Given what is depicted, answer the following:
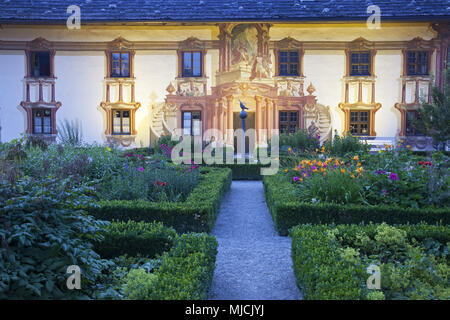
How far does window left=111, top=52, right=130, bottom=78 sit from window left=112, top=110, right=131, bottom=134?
65.2 inches

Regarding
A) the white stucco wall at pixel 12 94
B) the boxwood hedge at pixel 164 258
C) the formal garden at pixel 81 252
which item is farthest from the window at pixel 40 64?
the boxwood hedge at pixel 164 258

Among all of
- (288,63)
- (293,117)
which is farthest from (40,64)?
(293,117)

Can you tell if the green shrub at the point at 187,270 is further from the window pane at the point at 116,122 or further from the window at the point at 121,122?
the window pane at the point at 116,122

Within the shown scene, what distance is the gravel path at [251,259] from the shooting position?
3613mm

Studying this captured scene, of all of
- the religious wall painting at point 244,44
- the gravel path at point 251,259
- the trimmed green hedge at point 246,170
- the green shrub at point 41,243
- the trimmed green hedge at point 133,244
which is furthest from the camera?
the religious wall painting at point 244,44

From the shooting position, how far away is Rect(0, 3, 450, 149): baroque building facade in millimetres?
15312

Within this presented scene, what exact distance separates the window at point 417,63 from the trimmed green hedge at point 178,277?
49.6 ft

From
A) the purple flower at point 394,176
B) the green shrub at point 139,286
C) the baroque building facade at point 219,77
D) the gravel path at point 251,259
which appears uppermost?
the baroque building facade at point 219,77

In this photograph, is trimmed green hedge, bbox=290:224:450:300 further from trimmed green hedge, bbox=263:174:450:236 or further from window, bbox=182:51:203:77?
window, bbox=182:51:203:77

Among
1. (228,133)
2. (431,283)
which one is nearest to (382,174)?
(431,283)

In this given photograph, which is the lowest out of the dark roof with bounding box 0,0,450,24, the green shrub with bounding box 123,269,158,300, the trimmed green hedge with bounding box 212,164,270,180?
the green shrub with bounding box 123,269,158,300

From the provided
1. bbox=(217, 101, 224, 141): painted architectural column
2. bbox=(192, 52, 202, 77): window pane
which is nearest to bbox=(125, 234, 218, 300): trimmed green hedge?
bbox=(217, 101, 224, 141): painted architectural column

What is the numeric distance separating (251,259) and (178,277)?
1.81 meters

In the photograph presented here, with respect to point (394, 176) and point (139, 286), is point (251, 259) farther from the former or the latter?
point (394, 176)
